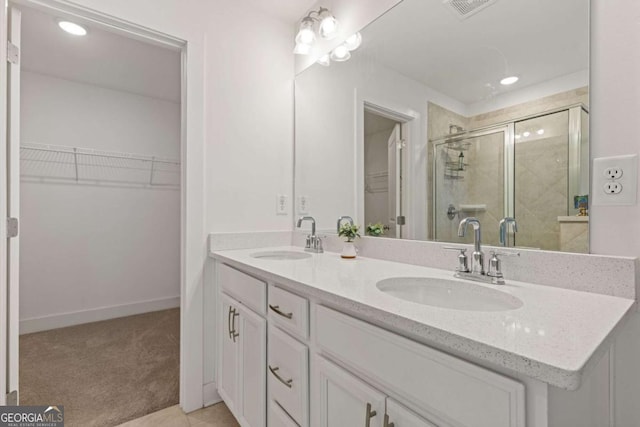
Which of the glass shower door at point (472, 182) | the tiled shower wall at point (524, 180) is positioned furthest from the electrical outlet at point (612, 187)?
the glass shower door at point (472, 182)

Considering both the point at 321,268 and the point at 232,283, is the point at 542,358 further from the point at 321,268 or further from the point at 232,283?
the point at 232,283

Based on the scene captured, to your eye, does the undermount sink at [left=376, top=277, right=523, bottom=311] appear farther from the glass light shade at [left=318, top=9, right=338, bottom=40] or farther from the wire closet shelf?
the wire closet shelf

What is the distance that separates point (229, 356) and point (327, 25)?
6.03 ft

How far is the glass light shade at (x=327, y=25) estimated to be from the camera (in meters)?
1.69

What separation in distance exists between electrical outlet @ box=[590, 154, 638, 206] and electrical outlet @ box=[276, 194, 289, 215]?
1.54m

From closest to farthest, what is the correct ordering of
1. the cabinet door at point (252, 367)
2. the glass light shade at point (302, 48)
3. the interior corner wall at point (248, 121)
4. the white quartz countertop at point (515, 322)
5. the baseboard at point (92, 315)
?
the white quartz countertop at point (515, 322), the cabinet door at point (252, 367), the interior corner wall at point (248, 121), the glass light shade at point (302, 48), the baseboard at point (92, 315)

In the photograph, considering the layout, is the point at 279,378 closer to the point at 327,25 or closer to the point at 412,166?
the point at 412,166

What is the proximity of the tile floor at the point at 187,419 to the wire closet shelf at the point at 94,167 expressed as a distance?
232 cm

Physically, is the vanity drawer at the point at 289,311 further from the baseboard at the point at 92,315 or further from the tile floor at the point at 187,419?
the baseboard at the point at 92,315

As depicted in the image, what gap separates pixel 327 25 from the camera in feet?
5.58

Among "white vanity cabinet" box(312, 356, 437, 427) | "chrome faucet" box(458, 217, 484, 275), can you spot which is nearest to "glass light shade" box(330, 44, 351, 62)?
"chrome faucet" box(458, 217, 484, 275)

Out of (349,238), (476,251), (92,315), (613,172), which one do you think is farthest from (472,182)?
(92,315)

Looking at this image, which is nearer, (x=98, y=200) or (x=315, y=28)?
(x=315, y=28)

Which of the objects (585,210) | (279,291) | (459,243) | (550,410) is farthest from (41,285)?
(585,210)
